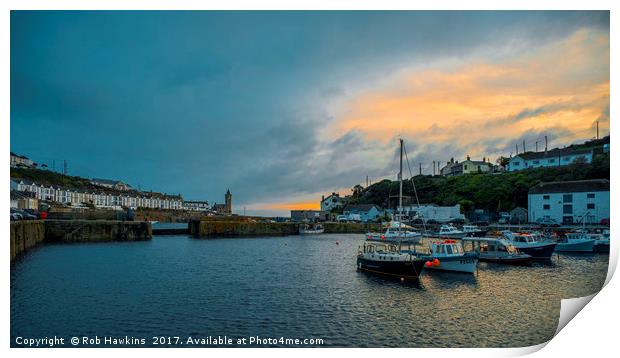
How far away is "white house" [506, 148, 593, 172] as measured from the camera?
57097 mm

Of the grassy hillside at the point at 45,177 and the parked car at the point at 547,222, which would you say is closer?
the parked car at the point at 547,222

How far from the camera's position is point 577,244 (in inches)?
1303

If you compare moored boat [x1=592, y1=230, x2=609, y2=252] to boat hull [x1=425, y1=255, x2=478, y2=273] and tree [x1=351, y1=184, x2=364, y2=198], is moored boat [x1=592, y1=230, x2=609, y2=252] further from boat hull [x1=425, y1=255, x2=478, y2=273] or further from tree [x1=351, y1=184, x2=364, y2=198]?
tree [x1=351, y1=184, x2=364, y2=198]

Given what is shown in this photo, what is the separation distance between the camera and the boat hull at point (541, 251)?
28.8 meters

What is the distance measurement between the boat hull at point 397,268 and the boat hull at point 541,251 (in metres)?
12.2

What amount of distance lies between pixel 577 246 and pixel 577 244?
0.19 metres

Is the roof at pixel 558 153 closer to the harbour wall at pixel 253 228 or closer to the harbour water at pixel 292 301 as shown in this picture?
the harbour wall at pixel 253 228

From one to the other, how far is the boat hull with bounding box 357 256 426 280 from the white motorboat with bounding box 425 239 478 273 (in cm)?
311

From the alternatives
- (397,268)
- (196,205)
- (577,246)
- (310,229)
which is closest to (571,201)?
(577,246)

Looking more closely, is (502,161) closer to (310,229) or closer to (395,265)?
(310,229)

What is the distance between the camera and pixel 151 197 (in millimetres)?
126250

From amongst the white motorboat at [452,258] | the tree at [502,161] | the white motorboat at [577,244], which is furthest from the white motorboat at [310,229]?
the tree at [502,161]

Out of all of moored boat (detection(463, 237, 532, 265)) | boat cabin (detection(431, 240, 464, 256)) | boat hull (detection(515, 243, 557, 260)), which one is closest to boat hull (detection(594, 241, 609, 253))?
boat hull (detection(515, 243, 557, 260))
